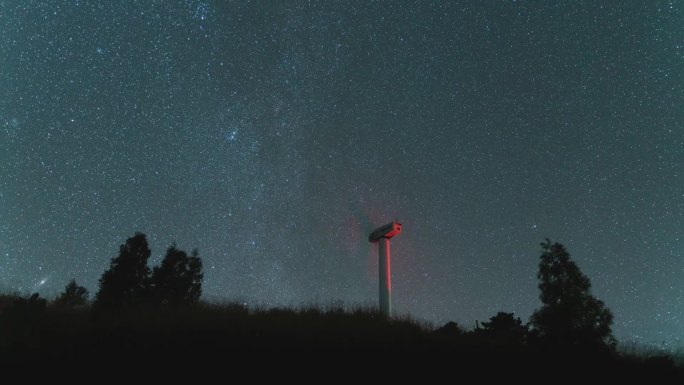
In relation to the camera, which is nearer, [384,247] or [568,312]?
[568,312]

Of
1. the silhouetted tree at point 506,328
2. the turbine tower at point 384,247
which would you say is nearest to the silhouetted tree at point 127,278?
the silhouetted tree at point 506,328

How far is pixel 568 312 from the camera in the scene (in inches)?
573

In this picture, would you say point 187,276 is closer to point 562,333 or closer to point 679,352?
point 562,333

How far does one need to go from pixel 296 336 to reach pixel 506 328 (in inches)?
319

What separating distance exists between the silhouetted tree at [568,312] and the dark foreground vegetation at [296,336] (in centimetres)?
3

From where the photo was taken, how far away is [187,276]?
60.3 ft

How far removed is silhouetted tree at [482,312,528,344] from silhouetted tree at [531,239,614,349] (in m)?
0.56

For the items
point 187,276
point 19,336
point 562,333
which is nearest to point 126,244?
point 187,276

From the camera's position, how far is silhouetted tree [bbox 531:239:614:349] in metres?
14.1

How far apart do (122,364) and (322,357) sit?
418 centimetres

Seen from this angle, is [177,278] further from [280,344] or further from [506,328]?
[506,328]

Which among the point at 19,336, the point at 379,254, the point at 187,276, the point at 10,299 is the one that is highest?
the point at 379,254

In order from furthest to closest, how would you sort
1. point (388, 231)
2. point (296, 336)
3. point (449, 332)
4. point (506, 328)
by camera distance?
point (388, 231) < point (506, 328) < point (449, 332) < point (296, 336)

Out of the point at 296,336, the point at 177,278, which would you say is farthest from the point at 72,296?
the point at 296,336
